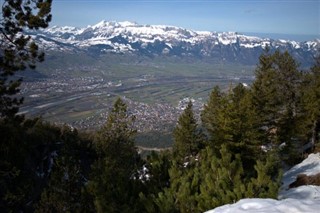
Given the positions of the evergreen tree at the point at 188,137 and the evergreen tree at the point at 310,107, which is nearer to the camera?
the evergreen tree at the point at 310,107

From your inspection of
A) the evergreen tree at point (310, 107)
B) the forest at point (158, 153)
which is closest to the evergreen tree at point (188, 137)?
the forest at point (158, 153)

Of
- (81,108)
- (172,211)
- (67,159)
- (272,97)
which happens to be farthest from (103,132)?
(81,108)

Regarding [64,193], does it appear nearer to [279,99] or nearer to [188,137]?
[188,137]

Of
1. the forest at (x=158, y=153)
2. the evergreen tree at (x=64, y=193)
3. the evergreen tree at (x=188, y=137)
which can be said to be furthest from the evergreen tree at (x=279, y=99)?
the evergreen tree at (x=64, y=193)

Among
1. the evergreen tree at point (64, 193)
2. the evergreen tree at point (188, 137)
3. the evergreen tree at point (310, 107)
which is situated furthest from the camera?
the evergreen tree at point (188, 137)

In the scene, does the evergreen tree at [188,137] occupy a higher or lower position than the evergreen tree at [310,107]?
lower

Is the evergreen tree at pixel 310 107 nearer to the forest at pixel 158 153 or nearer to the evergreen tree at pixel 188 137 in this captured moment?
the forest at pixel 158 153

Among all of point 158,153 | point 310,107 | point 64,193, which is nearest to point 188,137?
point 310,107

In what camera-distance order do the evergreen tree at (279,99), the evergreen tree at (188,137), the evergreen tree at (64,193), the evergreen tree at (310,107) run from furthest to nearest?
the evergreen tree at (188,137) → the evergreen tree at (310,107) → the evergreen tree at (279,99) → the evergreen tree at (64,193)

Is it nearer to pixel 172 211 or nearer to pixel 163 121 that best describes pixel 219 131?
pixel 172 211
